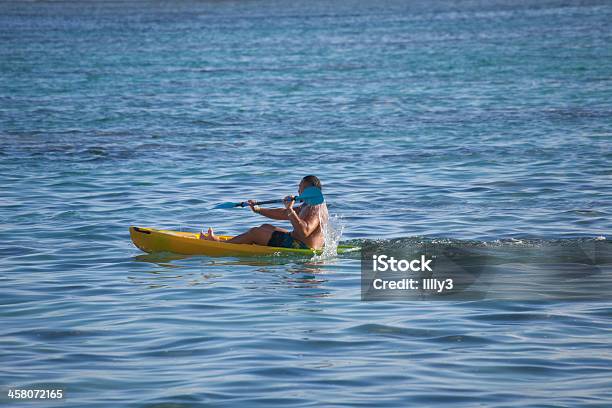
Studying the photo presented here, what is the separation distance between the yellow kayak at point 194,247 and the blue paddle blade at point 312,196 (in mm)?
586

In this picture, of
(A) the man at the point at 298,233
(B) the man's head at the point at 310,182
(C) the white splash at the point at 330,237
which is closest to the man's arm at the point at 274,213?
(A) the man at the point at 298,233

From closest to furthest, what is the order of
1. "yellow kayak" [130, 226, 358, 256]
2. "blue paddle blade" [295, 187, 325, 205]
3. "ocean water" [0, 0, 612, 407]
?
"ocean water" [0, 0, 612, 407], "blue paddle blade" [295, 187, 325, 205], "yellow kayak" [130, 226, 358, 256]

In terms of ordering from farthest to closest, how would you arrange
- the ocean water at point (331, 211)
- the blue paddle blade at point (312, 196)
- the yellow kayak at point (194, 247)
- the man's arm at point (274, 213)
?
1. the man's arm at point (274, 213)
2. the yellow kayak at point (194, 247)
3. the blue paddle blade at point (312, 196)
4. the ocean water at point (331, 211)

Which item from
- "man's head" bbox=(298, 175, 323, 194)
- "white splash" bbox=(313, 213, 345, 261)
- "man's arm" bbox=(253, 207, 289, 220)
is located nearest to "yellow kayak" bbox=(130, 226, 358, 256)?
"white splash" bbox=(313, 213, 345, 261)

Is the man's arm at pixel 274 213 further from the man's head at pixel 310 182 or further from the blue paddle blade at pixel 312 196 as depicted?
the man's head at pixel 310 182

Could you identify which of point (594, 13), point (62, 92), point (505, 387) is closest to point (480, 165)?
point (505, 387)

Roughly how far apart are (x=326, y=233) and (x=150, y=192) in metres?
4.86

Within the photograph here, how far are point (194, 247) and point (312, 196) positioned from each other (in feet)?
5.10

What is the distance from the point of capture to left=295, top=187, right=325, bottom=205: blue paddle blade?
1246 centimetres

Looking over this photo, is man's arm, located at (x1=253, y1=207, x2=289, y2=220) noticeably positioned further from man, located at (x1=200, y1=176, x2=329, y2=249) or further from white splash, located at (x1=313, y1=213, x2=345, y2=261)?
white splash, located at (x1=313, y1=213, x2=345, y2=261)

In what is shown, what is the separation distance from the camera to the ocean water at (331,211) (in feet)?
27.1

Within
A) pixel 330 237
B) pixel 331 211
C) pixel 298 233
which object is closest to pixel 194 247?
pixel 298 233

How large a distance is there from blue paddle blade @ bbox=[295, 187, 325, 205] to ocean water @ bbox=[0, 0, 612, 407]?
0.72 m

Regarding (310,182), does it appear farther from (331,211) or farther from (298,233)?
(331,211)
